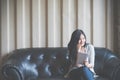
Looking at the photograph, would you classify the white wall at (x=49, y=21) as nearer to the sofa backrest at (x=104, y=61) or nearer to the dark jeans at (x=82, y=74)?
the sofa backrest at (x=104, y=61)

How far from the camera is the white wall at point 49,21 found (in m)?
5.25

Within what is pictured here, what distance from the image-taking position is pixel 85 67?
423 cm

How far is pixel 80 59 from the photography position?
441 cm

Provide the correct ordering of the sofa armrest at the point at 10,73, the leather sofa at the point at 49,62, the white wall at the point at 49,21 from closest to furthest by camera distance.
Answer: the sofa armrest at the point at 10,73, the leather sofa at the point at 49,62, the white wall at the point at 49,21

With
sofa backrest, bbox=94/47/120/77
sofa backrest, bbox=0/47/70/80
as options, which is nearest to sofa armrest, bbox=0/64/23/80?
sofa backrest, bbox=0/47/70/80

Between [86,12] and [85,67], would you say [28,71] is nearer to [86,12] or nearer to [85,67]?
[85,67]

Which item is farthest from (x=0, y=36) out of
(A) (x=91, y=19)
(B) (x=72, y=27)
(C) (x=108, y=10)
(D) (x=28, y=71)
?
(C) (x=108, y=10)

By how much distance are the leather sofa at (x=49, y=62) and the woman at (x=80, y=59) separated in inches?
9.9

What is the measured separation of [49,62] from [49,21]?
78 cm

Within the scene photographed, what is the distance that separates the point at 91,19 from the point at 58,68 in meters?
1.09

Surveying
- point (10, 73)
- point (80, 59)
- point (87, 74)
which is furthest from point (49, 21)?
point (87, 74)

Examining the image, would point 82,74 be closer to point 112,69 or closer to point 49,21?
point 112,69

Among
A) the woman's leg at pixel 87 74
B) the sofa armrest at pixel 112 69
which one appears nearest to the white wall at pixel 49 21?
the sofa armrest at pixel 112 69

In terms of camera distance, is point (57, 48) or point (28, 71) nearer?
point (28, 71)
